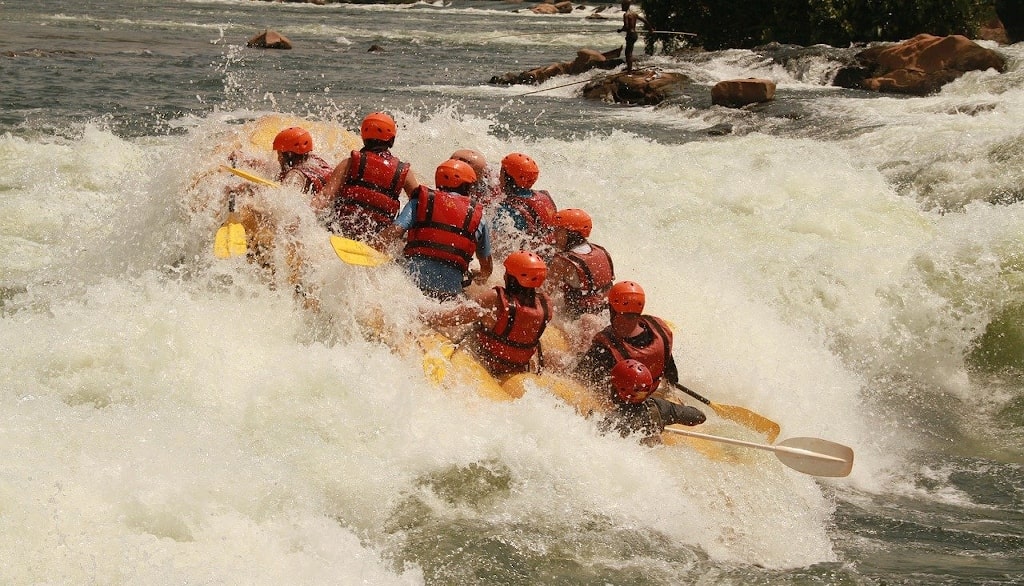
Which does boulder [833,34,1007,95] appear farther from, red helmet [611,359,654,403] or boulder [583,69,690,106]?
red helmet [611,359,654,403]

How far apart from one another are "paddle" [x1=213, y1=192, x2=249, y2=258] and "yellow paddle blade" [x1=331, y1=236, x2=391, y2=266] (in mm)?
853

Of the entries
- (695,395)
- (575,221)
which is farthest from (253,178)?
(695,395)

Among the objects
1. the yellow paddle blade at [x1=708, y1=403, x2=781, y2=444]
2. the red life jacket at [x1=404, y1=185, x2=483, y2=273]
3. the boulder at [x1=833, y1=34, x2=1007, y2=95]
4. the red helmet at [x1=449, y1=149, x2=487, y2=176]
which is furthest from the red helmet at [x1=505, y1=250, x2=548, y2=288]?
the boulder at [x1=833, y1=34, x2=1007, y2=95]

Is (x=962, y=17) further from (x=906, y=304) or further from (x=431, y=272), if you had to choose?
(x=431, y=272)

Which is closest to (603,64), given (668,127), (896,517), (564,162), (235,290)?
(668,127)

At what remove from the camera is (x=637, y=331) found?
17.3ft

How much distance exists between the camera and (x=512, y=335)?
17.4 ft

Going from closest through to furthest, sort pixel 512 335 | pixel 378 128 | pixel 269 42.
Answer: pixel 512 335
pixel 378 128
pixel 269 42

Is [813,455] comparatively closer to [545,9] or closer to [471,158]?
[471,158]

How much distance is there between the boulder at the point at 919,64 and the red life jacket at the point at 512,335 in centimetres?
1122

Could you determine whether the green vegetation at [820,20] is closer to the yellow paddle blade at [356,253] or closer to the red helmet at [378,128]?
the red helmet at [378,128]

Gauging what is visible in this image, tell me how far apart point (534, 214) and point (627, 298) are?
164 centimetres

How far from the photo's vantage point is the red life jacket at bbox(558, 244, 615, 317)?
589 cm

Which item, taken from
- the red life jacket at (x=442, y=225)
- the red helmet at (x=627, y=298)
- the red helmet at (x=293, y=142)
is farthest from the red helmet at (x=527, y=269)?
the red helmet at (x=293, y=142)
